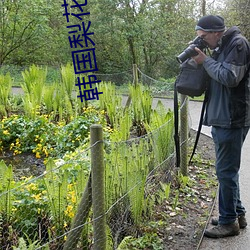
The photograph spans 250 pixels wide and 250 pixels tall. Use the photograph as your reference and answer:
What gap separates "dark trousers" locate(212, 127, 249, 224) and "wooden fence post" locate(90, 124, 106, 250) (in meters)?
1.08

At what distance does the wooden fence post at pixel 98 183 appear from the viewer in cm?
222

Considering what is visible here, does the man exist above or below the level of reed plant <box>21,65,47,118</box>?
above

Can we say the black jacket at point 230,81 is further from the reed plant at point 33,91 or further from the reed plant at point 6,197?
the reed plant at point 33,91

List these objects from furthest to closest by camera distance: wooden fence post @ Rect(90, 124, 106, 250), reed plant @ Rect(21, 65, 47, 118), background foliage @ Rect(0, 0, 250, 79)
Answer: background foliage @ Rect(0, 0, 250, 79) → reed plant @ Rect(21, 65, 47, 118) → wooden fence post @ Rect(90, 124, 106, 250)

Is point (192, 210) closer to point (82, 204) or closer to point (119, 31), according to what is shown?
point (82, 204)

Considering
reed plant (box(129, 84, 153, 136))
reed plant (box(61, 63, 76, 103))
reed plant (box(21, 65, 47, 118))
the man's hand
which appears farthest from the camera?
reed plant (box(61, 63, 76, 103))

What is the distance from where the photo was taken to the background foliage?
14.1 meters

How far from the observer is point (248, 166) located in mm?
4961

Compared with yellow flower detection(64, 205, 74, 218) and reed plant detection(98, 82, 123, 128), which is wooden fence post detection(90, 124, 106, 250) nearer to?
yellow flower detection(64, 205, 74, 218)

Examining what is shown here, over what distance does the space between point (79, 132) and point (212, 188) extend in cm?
197

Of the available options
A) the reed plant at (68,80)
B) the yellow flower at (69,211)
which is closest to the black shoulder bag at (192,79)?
the yellow flower at (69,211)

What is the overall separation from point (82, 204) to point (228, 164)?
1235mm

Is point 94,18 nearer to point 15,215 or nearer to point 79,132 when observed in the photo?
point 79,132


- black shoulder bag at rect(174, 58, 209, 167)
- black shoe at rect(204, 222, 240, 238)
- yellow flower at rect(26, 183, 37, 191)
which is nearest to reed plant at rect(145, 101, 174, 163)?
black shoulder bag at rect(174, 58, 209, 167)
